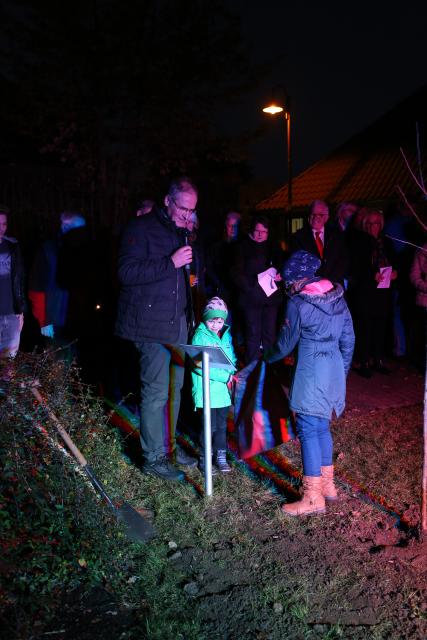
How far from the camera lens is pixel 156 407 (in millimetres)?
4746

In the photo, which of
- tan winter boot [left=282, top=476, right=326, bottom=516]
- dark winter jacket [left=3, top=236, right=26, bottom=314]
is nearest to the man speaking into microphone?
tan winter boot [left=282, top=476, right=326, bottom=516]

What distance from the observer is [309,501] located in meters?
4.23

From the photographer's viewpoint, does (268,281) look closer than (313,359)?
No

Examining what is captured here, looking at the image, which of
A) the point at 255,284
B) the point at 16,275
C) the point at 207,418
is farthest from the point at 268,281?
the point at 207,418

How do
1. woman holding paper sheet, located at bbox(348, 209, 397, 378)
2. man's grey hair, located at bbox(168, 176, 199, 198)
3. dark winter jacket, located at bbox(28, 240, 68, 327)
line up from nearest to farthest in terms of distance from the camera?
man's grey hair, located at bbox(168, 176, 199, 198), dark winter jacket, located at bbox(28, 240, 68, 327), woman holding paper sheet, located at bbox(348, 209, 397, 378)

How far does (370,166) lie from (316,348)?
547 inches

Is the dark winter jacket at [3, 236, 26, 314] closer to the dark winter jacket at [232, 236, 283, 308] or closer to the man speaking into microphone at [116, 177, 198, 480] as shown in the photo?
the man speaking into microphone at [116, 177, 198, 480]

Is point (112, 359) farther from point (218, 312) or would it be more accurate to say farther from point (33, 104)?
point (33, 104)

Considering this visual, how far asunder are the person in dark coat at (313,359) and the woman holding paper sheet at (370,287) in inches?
151

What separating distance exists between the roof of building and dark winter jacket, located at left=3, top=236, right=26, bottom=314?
10.3 meters

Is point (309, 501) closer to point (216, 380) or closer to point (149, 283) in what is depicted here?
point (216, 380)

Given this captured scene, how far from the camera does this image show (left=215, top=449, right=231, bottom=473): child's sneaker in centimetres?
500

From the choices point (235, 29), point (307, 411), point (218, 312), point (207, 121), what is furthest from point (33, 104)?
point (307, 411)

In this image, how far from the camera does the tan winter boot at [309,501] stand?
4.22 metres
